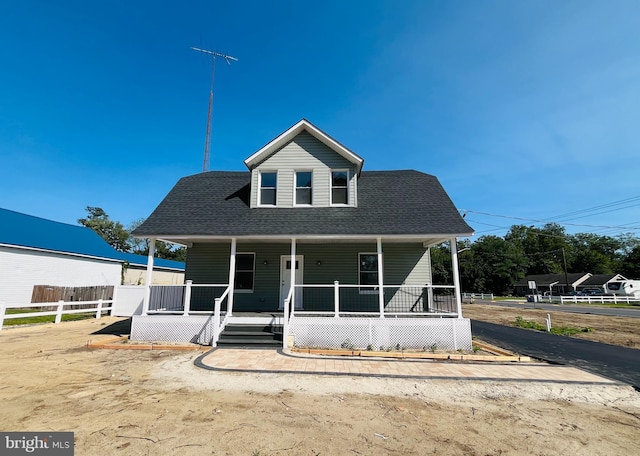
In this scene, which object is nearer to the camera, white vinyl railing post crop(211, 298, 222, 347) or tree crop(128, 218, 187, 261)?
white vinyl railing post crop(211, 298, 222, 347)

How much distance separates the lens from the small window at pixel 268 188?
40.2ft

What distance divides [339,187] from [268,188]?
2.91m

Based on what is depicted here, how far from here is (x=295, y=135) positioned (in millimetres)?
12453

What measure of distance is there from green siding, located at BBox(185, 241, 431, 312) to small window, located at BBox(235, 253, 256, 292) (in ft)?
0.54

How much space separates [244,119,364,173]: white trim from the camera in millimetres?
12023

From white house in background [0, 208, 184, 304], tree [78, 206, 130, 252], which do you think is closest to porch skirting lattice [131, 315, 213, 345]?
white house in background [0, 208, 184, 304]

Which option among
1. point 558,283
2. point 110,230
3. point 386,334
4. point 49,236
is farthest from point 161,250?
point 558,283

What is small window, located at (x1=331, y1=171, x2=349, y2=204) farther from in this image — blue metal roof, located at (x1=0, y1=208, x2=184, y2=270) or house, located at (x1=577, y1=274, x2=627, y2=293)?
house, located at (x1=577, y1=274, x2=627, y2=293)

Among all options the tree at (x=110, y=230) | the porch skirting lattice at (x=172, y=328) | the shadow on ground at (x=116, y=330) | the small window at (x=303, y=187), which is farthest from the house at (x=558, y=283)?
the tree at (x=110, y=230)

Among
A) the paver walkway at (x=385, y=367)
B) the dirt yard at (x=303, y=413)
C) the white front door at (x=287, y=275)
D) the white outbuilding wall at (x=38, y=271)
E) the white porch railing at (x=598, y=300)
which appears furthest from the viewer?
the white porch railing at (x=598, y=300)

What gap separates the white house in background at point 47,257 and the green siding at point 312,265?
435 inches

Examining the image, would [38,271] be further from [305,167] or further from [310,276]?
[305,167]

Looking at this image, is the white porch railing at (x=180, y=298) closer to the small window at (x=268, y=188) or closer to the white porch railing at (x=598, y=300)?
the small window at (x=268, y=188)

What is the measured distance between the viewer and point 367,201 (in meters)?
12.2
